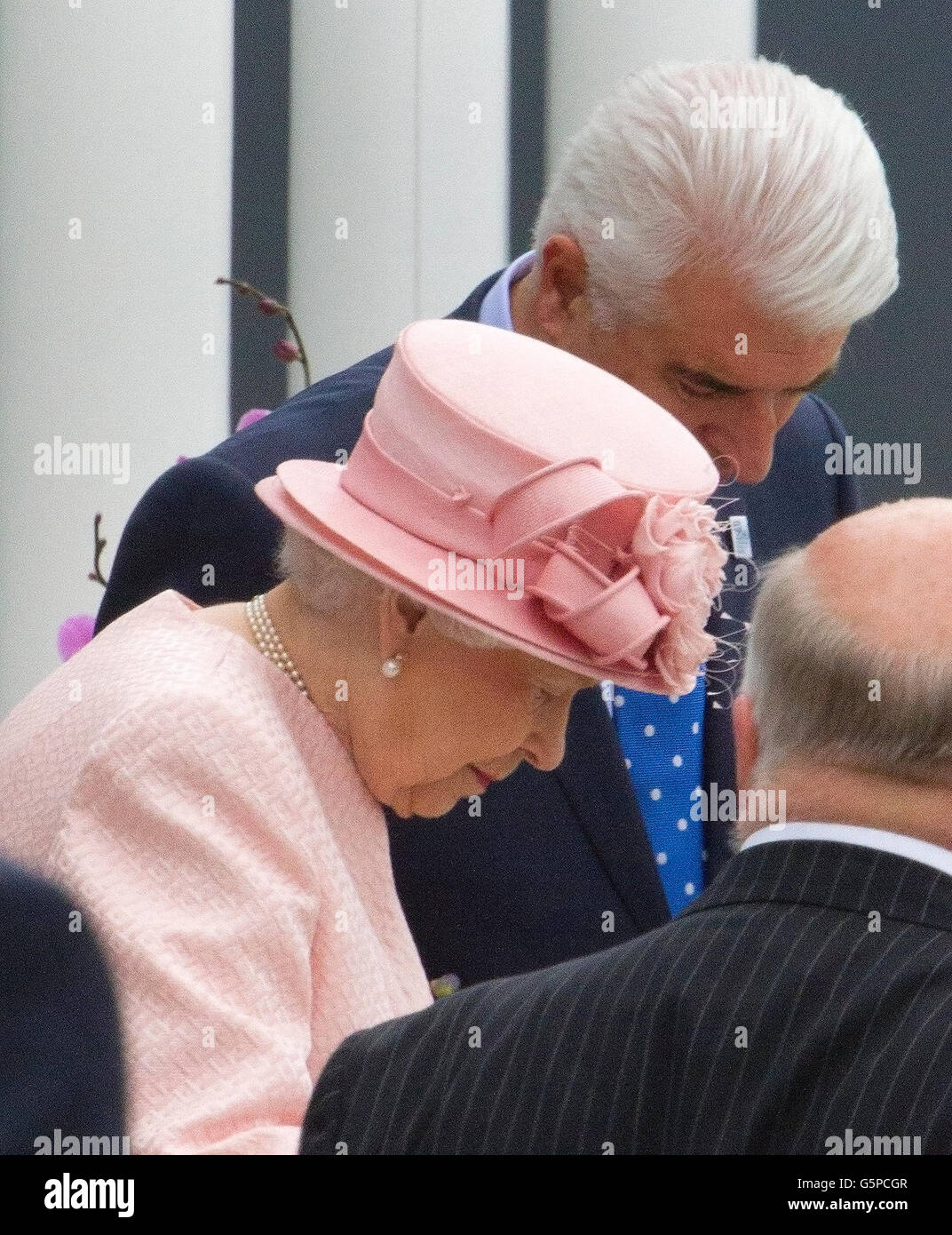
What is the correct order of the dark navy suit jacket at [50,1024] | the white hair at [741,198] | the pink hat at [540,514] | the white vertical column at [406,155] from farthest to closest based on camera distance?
1. the white vertical column at [406,155]
2. the white hair at [741,198]
3. the pink hat at [540,514]
4. the dark navy suit jacket at [50,1024]

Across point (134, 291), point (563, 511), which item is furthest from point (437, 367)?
point (134, 291)

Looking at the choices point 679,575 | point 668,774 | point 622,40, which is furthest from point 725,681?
point 622,40

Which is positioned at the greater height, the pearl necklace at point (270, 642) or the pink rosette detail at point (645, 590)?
the pink rosette detail at point (645, 590)

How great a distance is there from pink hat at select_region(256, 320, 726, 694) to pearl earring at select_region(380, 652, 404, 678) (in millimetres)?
96

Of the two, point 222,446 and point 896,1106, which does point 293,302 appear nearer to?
point 222,446

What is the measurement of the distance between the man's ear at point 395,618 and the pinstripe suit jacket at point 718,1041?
15.1 inches

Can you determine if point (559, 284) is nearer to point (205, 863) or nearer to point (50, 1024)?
point (205, 863)

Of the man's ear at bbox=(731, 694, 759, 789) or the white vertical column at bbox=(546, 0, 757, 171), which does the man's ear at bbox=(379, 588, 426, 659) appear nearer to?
the man's ear at bbox=(731, 694, 759, 789)

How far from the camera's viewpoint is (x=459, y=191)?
15.0 feet

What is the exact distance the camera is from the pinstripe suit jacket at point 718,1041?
145 cm

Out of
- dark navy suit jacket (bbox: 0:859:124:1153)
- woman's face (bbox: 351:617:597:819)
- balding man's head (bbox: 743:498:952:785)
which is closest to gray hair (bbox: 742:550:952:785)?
balding man's head (bbox: 743:498:952:785)

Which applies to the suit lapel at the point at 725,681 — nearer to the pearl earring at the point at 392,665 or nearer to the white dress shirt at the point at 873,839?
the pearl earring at the point at 392,665

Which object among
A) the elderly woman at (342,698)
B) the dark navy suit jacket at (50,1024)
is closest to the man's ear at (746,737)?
the elderly woman at (342,698)

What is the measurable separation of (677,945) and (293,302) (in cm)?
348
